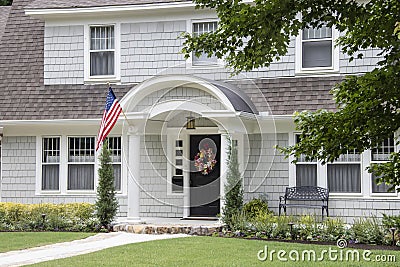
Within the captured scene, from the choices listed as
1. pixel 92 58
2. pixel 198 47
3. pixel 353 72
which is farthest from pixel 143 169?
pixel 198 47

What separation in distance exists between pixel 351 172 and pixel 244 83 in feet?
11.5

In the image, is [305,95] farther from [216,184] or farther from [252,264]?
[252,264]

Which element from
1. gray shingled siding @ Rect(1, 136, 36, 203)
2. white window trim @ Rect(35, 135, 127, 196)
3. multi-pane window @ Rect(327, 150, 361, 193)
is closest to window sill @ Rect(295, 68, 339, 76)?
multi-pane window @ Rect(327, 150, 361, 193)

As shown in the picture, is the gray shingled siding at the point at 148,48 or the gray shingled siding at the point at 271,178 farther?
the gray shingled siding at the point at 148,48

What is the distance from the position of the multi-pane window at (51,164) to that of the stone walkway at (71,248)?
373cm

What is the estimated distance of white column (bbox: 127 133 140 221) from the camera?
18.0m

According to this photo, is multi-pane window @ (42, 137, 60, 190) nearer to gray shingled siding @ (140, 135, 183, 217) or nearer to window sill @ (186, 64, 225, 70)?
gray shingled siding @ (140, 135, 183, 217)

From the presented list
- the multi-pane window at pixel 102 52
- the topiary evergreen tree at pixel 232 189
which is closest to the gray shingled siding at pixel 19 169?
the multi-pane window at pixel 102 52

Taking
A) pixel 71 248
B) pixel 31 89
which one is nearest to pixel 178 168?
pixel 31 89

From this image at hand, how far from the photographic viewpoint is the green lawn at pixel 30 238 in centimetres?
1498

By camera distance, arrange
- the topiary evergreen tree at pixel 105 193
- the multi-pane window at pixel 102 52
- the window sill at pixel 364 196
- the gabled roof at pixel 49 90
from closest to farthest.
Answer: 1. the window sill at pixel 364 196
2. the topiary evergreen tree at pixel 105 193
3. the gabled roof at pixel 49 90
4. the multi-pane window at pixel 102 52

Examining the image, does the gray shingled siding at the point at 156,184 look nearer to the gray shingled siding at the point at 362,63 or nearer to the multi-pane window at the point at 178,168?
the multi-pane window at the point at 178,168

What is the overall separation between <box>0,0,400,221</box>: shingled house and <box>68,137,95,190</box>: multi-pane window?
0.03 m

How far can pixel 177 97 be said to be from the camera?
18000 mm
